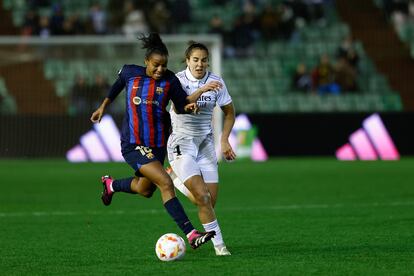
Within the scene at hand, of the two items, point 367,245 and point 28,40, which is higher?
point 28,40

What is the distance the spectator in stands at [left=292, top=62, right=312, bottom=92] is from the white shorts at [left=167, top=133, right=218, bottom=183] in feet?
55.8

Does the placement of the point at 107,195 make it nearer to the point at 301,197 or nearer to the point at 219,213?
the point at 219,213

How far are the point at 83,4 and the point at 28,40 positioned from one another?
4.60 meters

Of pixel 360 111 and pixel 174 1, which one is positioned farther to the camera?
pixel 174 1

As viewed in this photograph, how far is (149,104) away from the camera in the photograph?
29.3 ft

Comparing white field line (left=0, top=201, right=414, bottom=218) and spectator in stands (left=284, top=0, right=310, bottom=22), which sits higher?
spectator in stands (left=284, top=0, right=310, bottom=22)

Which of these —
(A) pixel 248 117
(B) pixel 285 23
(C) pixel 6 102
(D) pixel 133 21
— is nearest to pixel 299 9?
→ (B) pixel 285 23

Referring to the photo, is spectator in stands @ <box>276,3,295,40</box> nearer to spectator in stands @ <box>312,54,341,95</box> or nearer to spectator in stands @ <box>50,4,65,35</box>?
spectator in stands @ <box>312,54,341,95</box>

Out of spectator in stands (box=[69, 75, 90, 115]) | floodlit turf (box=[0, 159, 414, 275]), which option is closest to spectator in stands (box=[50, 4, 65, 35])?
spectator in stands (box=[69, 75, 90, 115])

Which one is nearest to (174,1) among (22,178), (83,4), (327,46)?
(83,4)

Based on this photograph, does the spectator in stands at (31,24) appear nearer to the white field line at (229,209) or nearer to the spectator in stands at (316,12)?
the spectator in stands at (316,12)

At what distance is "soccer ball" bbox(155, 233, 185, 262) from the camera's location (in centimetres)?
830

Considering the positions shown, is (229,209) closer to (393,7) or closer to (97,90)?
(97,90)

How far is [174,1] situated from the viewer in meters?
27.9
